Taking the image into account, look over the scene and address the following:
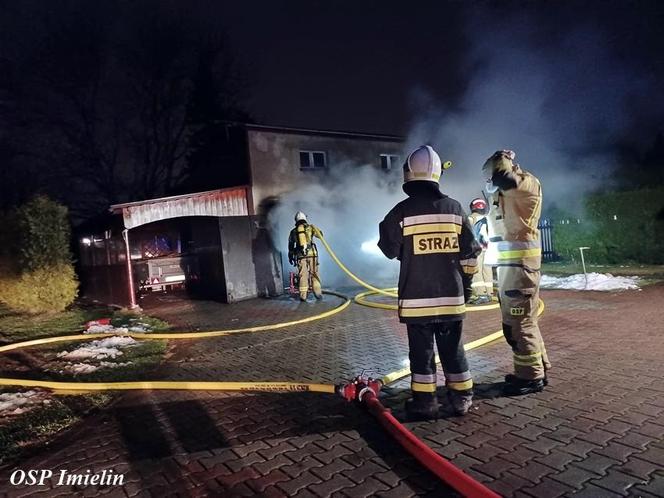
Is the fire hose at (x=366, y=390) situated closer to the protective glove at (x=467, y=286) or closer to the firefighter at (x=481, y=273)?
the protective glove at (x=467, y=286)

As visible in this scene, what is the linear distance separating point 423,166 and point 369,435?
7.11 feet

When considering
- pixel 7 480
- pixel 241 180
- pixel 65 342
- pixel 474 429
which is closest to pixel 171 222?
pixel 241 180

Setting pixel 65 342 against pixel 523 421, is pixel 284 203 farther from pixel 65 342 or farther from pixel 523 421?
pixel 523 421

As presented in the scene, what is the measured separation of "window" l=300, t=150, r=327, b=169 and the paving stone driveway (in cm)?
973

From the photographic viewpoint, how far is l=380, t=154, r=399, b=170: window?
16.1 meters

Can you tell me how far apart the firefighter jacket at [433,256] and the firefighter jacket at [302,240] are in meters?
6.77

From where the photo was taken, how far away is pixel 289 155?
14031 mm

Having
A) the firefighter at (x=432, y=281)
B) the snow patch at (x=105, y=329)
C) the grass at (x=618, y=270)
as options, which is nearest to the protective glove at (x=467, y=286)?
the firefighter at (x=432, y=281)

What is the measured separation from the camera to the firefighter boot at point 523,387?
3.85 metres

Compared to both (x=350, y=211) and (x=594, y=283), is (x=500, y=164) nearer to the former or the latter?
(x=594, y=283)

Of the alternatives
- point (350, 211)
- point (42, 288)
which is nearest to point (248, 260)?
point (350, 211)

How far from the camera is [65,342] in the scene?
7699 millimetres

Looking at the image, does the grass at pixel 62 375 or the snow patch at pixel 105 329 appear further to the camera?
the snow patch at pixel 105 329

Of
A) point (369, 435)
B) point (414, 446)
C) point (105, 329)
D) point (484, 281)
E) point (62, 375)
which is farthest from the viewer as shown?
point (484, 281)
